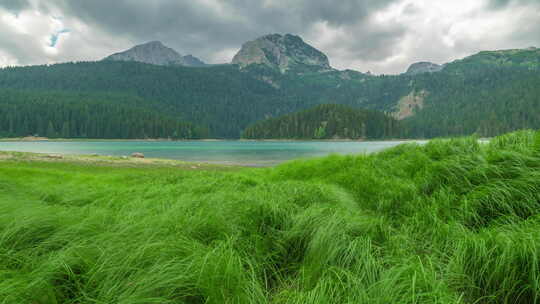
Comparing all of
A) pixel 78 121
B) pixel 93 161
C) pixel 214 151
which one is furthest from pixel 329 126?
pixel 93 161

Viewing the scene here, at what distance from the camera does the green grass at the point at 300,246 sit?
1938 mm

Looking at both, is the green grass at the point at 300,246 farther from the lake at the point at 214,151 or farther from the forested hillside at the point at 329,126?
the forested hillside at the point at 329,126

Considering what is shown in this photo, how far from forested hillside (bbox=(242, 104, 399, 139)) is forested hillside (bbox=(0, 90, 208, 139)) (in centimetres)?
4669

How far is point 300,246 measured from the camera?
10.7ft

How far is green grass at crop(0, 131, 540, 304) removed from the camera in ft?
6.36

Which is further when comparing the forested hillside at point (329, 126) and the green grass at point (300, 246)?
the forested hillside at point (329, 126)

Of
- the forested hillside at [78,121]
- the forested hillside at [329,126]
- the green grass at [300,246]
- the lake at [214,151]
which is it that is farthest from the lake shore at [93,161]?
the forested hillside at [329,126]

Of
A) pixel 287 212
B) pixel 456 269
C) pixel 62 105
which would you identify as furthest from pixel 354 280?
pixel 62 105

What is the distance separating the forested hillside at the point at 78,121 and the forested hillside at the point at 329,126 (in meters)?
46.7

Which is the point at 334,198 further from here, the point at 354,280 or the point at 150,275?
the point at 150,275

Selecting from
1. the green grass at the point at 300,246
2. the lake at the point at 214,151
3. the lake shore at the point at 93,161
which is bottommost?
the lake at the point at 214,151

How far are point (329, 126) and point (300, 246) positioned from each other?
6401 inches

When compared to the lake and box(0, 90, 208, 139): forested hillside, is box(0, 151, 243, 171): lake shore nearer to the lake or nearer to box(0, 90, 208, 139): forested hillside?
the lake

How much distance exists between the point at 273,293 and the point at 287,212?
5.27ft
